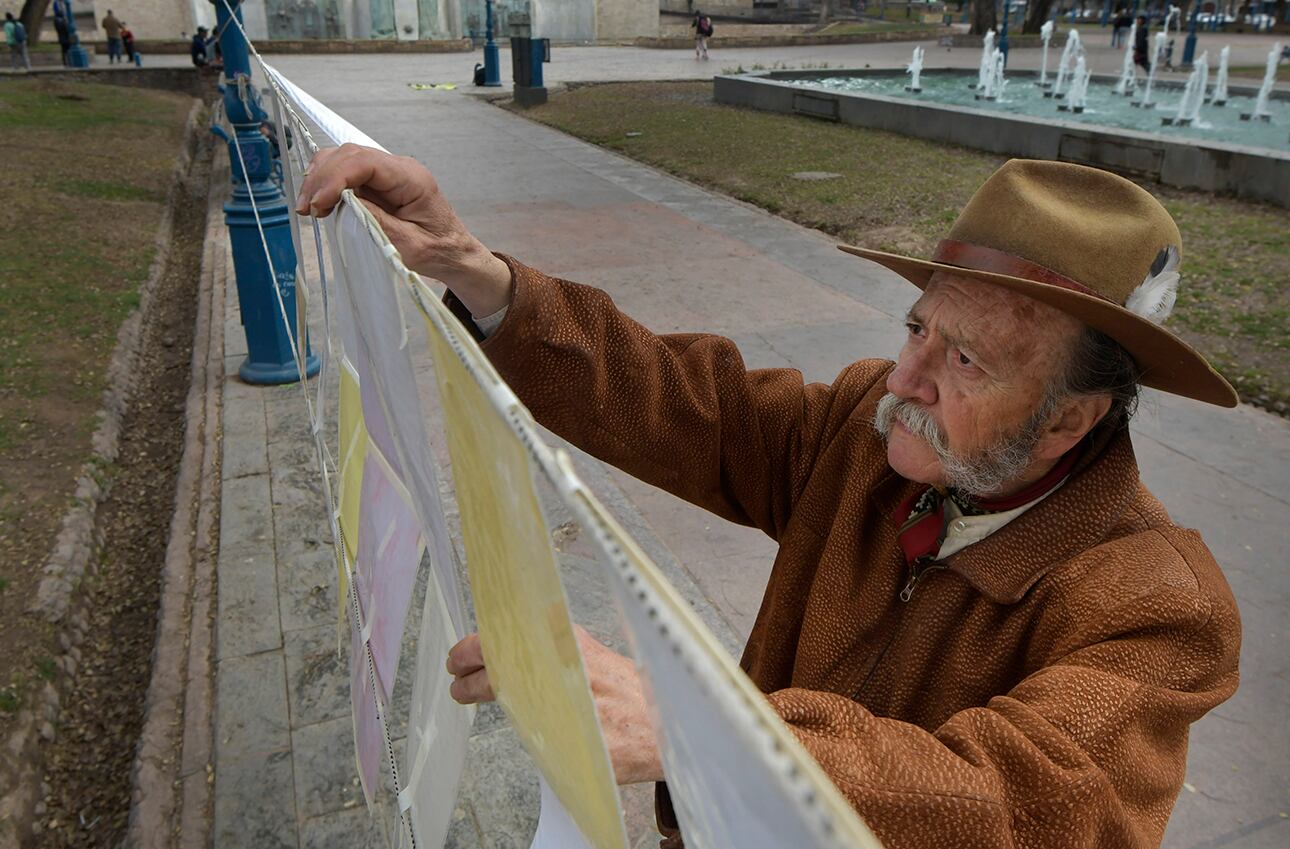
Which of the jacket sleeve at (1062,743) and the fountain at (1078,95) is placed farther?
the fountain at (1078,95)

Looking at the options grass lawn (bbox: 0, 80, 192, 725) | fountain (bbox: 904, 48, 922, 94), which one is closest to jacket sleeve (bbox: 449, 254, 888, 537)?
grass lawn (bbox: 0, 80, 192, 725)

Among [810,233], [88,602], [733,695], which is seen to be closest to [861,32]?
[810,233]

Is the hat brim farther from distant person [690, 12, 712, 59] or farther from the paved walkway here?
distant person [690, 12, 712, 59]

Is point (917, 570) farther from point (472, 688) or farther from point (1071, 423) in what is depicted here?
point (472, 688)

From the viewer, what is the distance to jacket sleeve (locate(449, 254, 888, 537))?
5.56ft

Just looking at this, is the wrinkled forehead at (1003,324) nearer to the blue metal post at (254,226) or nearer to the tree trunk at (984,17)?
the blue metal post at (254,226)

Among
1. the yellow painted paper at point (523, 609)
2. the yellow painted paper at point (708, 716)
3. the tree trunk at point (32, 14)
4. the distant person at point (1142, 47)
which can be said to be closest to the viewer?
the yellow painted paper at point (708, 716)

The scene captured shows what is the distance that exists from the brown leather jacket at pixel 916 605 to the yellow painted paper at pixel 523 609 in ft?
0.85

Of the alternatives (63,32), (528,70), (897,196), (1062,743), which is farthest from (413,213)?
(63,32)

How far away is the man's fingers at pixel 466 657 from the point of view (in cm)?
113

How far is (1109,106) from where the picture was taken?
1631cm

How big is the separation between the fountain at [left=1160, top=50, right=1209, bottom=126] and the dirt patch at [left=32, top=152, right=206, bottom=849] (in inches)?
555

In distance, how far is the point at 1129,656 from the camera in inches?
44.4

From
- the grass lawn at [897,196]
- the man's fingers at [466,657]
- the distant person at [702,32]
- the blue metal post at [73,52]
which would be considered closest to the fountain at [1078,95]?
the grass lawn at [897,196]
